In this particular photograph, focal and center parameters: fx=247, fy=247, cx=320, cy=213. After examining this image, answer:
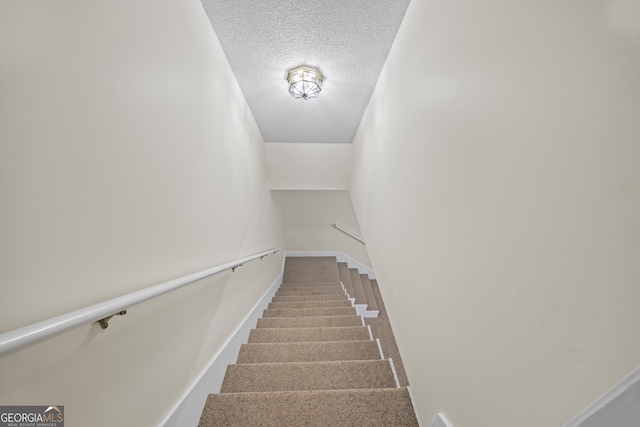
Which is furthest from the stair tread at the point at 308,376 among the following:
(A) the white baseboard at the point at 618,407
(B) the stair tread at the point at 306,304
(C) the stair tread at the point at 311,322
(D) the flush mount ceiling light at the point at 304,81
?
(D) the flush mount ceiling light at the point at 304,81

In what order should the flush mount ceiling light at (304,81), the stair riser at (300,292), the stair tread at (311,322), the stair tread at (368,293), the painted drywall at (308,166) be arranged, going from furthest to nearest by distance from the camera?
the stair tread at (368,293) → the stair riser at (300,292) → the painted drywall at (308,166) → the stair tread at (311,322) → the flush mount ceiling light at (304,81)

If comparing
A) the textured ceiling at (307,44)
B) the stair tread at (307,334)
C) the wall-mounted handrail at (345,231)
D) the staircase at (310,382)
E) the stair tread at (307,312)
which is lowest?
the staircase at (310,382)

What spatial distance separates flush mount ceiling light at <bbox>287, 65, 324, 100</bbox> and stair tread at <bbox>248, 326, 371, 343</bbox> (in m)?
2.15

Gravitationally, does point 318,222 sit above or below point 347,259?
above

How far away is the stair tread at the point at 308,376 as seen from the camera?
1533mm

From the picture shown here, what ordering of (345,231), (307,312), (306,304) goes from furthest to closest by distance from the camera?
(345,231) < (306,304) < (307,312)

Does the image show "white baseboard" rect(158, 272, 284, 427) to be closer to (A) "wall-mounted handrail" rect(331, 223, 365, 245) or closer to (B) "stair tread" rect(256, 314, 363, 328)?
(B) "stair tread" rect(256, 314, 363, 328)

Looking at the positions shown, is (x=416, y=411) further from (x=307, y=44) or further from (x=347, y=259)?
(x=347, y=259)

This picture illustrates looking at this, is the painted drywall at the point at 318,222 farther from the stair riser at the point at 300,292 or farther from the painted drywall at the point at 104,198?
the painted drywall at the point at 104,198

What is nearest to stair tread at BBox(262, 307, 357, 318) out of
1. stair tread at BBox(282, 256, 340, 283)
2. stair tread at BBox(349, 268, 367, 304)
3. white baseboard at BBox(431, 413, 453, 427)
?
stair tread at BBox(349, 268, 367, 304)

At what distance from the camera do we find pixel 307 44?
70.9 inches

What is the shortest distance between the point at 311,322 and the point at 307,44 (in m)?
2.47

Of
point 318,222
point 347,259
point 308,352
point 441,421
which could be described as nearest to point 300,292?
point 318,222

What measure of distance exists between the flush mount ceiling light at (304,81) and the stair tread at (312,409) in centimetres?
226
